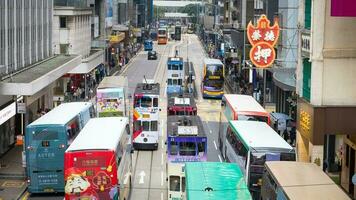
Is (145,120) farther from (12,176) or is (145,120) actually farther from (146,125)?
(12,176)

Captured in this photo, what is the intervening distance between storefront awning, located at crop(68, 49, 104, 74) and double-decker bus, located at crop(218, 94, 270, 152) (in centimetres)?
2036

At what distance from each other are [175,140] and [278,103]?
2195 centimetres

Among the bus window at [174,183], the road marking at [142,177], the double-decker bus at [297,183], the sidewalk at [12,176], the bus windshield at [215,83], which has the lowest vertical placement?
the road marking at [142,177]

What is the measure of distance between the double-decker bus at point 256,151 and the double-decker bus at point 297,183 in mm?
2165

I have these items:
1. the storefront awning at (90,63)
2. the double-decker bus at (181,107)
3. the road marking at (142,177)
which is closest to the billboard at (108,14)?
the storefront awning at (90,63)

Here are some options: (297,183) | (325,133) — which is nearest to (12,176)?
(325,133)

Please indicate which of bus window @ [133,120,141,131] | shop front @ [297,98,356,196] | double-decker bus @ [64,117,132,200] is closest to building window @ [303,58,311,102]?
shop front @ [297,98,356,196]

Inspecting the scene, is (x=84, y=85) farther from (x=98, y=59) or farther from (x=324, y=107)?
(x=324, y=107)

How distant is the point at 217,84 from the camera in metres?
54.3

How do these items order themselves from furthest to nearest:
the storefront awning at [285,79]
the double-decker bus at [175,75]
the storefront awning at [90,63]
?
1. the storefront awning at [90,63]
2. the double-decker bus at [175,75]
3. the storefront awning at [285,79]

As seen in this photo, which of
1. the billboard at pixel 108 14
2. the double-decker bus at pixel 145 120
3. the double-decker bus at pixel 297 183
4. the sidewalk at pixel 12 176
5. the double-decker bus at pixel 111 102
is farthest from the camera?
the billboard at pixel 108 14

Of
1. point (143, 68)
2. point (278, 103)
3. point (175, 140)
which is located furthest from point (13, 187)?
point (143, 68)

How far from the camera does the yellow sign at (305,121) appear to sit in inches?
977

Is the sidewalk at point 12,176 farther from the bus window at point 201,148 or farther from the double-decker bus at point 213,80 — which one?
the double-decker bus at point 213,80
